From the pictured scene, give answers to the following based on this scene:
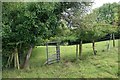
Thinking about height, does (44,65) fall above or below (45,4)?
below

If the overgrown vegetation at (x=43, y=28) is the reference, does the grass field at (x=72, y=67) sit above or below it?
below

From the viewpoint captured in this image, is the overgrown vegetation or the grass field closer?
the overgrown vegetation

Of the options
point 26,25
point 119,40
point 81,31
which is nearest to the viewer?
point 26,25

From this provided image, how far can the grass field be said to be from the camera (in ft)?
23.0

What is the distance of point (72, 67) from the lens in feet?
24.8

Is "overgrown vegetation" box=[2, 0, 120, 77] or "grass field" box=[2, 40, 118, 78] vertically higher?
"overgrown vegetation" box=[2, 0, 120, 77]

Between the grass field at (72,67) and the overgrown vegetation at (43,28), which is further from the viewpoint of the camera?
the grass field at (72,67)

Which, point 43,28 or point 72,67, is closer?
point 43,28

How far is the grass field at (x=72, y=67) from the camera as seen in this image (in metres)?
7.01

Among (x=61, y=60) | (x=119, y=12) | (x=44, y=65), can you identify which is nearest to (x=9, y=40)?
(x=44, y=65)

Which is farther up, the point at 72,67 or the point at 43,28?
the point at 43,28

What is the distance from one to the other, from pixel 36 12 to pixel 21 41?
3.38ft

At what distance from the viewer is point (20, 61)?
7.94 m

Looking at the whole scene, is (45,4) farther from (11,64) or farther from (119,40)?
(119,40)
